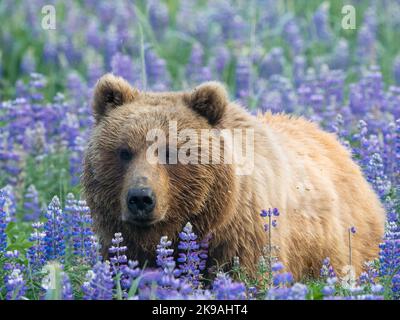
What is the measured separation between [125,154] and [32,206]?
88.6 inches

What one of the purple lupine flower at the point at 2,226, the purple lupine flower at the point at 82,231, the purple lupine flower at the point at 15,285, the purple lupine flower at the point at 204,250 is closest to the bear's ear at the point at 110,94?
the purple lupine flower at the point at 82,231

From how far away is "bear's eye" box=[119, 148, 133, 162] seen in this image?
581 centimetres

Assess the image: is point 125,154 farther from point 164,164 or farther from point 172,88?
point 172,88

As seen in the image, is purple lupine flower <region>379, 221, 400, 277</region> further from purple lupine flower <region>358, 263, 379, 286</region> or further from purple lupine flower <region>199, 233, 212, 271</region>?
purple lupine flower <region>199, 233, 212, 271</region>

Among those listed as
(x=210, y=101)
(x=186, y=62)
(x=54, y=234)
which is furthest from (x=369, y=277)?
(x=186, y=62)

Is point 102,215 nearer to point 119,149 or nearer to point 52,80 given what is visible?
point 119,149

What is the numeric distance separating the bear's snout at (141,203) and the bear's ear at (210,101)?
707 millimetres

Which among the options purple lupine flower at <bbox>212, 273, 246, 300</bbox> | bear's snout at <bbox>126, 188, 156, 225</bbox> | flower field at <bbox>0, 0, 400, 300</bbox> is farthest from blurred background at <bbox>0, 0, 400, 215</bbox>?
purple lupine flower at <bbox>212, 273, 246, 300</bbox>

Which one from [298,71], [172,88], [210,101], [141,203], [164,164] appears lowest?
[141,203]

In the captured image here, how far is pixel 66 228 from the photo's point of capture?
6344mm

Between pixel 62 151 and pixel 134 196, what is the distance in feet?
10.3

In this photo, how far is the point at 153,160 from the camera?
5719mm

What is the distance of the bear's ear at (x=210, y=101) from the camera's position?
5930mm

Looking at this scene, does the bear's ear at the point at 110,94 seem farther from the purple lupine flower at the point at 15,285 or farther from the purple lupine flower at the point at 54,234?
the purple lupine flower at the point at 15,285
